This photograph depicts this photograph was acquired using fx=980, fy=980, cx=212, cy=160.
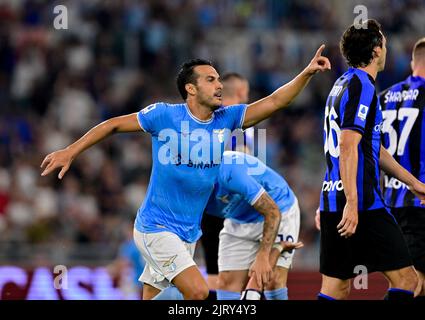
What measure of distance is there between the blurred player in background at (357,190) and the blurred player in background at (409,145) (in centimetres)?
103

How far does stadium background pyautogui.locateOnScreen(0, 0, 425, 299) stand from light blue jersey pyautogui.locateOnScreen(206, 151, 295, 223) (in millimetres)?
3644

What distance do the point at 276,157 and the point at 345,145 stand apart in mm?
9869

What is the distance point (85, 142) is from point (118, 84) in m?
10.1

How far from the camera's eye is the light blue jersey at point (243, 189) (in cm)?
795

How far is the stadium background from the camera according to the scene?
13.6 metres

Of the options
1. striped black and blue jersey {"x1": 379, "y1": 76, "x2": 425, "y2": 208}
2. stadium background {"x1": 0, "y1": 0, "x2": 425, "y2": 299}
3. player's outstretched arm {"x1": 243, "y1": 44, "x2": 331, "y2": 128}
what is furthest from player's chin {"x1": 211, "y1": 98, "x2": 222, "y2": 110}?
stadium background {"x1": 0, "y1": 0, "x2": 425, "y2": 299}

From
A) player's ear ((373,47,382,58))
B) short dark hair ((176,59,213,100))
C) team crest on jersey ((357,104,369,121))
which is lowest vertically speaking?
team crest on jersey ((357,104,369,121))

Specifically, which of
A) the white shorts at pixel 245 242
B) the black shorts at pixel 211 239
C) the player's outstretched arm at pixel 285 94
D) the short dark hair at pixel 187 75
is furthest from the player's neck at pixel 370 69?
the black shorts at pixel 211 239

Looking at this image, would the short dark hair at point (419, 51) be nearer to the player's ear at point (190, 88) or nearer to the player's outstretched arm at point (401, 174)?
the player's outstretched arm at point (401, 174)

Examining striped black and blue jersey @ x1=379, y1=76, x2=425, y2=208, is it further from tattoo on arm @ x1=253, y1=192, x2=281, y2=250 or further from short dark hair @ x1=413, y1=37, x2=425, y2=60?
tattoo on arm @ x1=253, y1=192, x2=281, y2=250

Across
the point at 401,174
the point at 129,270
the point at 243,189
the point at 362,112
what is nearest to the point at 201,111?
the point at 243,189

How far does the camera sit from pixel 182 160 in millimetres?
7289

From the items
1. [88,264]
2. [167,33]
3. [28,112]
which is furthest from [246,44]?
[88,264]

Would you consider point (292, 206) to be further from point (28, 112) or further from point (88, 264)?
point (28, 112)
